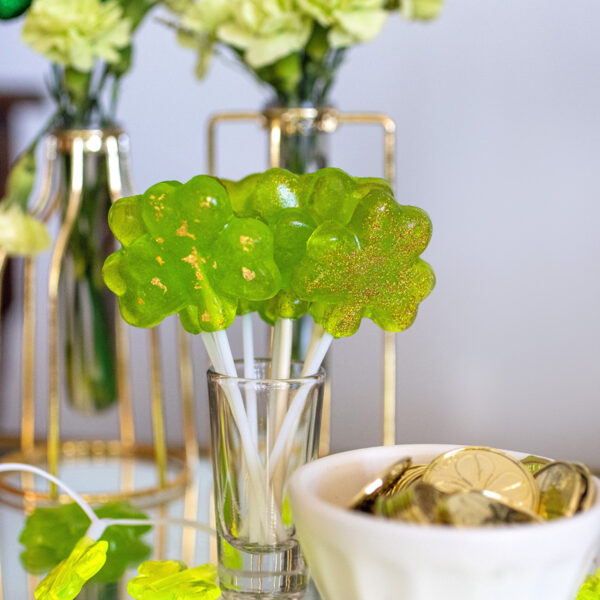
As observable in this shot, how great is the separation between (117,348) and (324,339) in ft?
1.06

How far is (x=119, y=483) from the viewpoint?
73 cm

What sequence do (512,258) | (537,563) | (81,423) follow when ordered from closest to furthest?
(537,563)
(512,258)
(81,423)

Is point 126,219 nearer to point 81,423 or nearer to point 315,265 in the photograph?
point 315,265

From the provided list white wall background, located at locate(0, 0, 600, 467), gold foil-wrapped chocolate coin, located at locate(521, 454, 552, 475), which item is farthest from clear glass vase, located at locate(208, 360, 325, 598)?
white wall background, located at locate(0, 0, 600, 467)

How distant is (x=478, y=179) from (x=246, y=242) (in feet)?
3.79

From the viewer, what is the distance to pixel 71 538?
22.7 inches

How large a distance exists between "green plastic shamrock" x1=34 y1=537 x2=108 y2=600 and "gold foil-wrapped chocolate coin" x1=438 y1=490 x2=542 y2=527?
0.21m

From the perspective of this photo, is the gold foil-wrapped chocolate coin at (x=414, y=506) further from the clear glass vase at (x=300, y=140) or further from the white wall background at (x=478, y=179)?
the white wall background at (x=478, y=179)

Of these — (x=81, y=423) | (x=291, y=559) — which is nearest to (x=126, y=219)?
(x=291, y=559)

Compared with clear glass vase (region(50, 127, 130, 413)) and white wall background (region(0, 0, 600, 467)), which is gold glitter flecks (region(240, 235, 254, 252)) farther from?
white wall background (region(0, 0, 600, 467))

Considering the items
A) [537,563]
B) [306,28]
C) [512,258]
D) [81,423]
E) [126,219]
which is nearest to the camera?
[537,563]

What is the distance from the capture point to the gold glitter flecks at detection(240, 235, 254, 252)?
404mm

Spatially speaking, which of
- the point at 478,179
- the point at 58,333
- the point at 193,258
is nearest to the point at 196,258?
the point at 193,258

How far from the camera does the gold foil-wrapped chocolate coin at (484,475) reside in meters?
0.38
